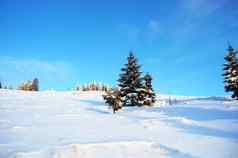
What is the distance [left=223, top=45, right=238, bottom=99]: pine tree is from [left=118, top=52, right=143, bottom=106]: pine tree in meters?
11.3

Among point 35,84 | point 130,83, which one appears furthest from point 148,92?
point 35,84

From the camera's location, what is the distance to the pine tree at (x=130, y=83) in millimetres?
31484

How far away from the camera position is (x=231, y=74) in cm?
3406

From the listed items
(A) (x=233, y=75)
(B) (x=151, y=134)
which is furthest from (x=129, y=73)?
(B) (x=151, y=134)

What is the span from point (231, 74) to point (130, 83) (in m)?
13.1

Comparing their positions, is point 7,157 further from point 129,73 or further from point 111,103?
point 129,73

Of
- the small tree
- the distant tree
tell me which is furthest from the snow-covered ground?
the small tree

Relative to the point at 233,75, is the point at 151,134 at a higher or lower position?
lower

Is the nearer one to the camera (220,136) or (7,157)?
(7,157)

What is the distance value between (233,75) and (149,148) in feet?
A: 92.3

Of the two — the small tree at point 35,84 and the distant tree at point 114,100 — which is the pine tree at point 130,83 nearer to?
the distant tree at point 114,100

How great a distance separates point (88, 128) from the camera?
1366 centimetres

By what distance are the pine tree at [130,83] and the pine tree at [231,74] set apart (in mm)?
11261

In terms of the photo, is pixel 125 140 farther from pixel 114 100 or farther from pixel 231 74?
pixel 231 74
